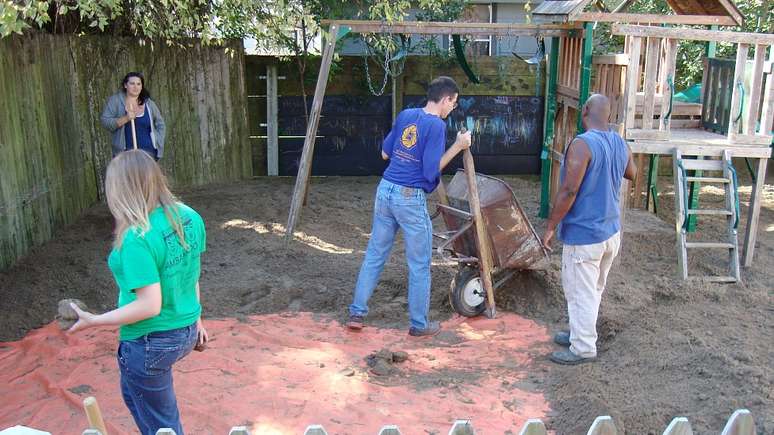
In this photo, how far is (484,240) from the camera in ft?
19.6

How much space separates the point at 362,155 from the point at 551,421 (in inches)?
320

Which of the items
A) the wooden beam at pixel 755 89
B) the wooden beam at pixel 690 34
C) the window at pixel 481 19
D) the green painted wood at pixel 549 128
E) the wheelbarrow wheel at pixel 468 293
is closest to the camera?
the wheelbarrow wheel at pixel 468 293

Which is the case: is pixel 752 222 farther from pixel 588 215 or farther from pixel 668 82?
pixel 588 215

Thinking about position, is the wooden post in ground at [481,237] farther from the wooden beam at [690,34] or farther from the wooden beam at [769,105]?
the wooden beam at [769,105]

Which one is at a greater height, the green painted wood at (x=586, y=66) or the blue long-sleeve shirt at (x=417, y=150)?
the green painted wood at (x=586, y=66)

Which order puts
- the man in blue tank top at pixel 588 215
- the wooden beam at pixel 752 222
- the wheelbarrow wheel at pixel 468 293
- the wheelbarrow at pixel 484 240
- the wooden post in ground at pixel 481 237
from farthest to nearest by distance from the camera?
the wooden beam at pixel 752 222 → the wheelbarrow wheel at pixel 468 293 → the wheelbarrow at pixel 484 240 → the wooden post in ground at pixel 481 237 → the man in blue tank top at pixel 588 215

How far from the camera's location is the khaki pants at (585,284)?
5055 mm

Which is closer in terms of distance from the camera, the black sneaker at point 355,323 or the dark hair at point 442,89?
the dark hair at point 442,89

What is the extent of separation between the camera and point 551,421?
4363mm

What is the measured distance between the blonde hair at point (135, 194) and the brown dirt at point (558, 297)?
2.71 m

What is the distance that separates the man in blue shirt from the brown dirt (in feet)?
1.49

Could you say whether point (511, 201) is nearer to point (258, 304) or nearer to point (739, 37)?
point (258, 304)

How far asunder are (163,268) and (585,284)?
3.17 meters

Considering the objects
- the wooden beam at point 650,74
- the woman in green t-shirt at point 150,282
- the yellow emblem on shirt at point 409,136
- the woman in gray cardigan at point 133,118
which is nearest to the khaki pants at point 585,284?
the yellow emblem on shirt at point 409,136
